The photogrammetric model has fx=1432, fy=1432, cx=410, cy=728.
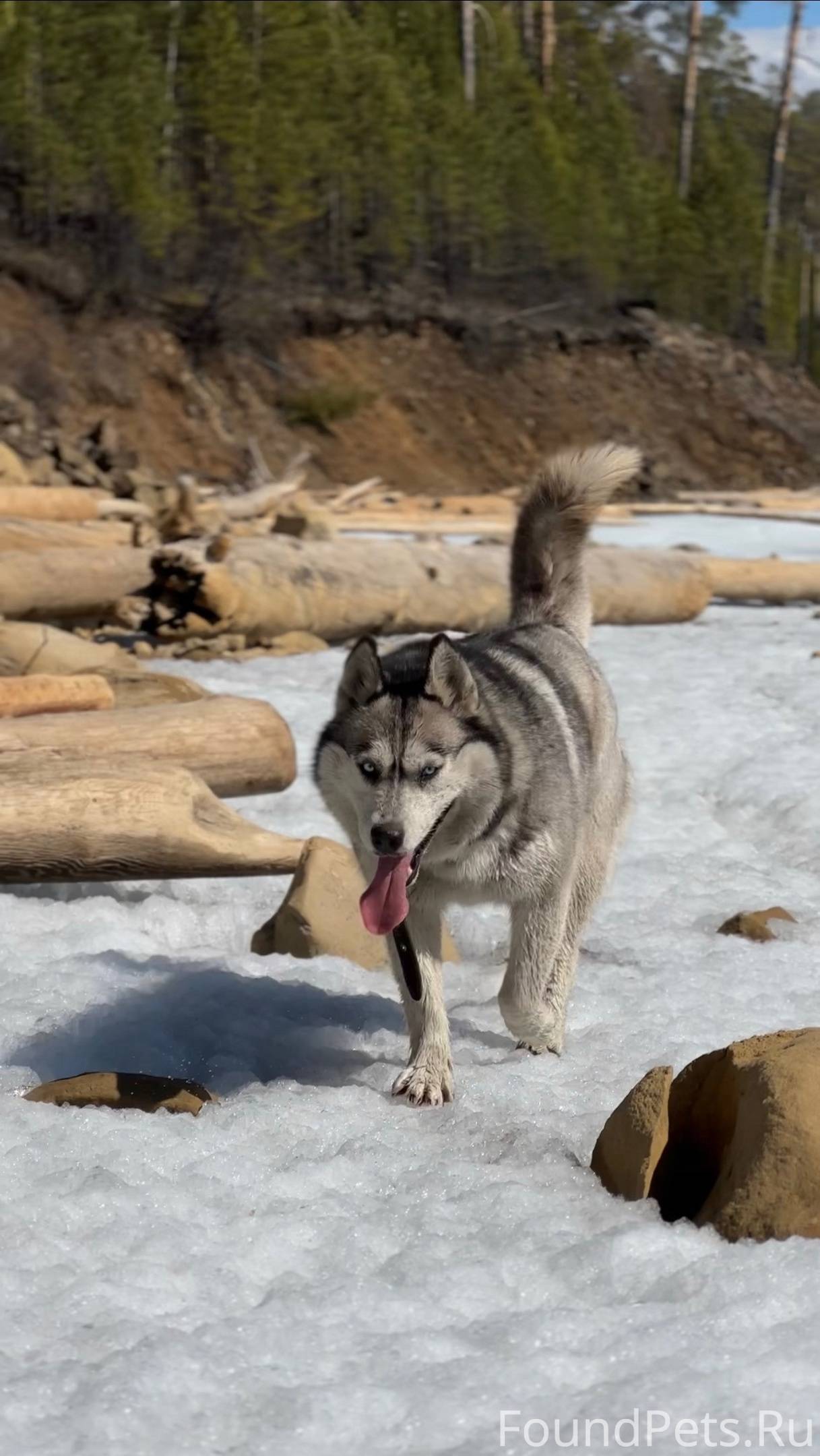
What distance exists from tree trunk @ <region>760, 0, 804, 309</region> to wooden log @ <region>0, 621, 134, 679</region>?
42781 millimetres

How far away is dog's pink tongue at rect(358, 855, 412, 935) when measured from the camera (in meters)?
3.56

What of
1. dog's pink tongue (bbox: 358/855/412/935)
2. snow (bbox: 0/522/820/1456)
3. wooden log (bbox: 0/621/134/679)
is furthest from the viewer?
wooden log (bbox: 0/621/134/679)

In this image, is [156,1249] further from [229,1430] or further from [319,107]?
[319,107]

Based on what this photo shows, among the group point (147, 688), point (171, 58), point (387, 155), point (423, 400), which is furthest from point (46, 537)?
point (387, 155)

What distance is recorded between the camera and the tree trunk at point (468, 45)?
41406 millimetres

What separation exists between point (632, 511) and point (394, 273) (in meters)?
18.1

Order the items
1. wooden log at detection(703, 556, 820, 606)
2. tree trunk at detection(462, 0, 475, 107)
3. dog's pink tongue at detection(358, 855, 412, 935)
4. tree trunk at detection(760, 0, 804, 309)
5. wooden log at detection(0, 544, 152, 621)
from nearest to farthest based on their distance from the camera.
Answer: dog's pink tongue at detection(358, 855, 412, 935), wooden log at detection(0, 544, 152, 621), wooden log at detection(703, 556, 820, 606), tree trunk at detection(462, 0, 475, 107), tree trunk at detection(760, 0, 804, 309)

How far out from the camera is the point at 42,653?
22.9 feet

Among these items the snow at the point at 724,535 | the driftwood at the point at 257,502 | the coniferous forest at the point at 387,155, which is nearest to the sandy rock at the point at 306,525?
the driftwood at the point at 257,502

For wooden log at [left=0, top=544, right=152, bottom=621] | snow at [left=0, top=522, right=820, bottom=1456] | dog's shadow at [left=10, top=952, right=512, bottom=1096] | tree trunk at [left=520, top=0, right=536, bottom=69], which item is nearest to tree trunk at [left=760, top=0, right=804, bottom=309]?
tree trunk at [left=520, top=0, right=536, bottom=69]

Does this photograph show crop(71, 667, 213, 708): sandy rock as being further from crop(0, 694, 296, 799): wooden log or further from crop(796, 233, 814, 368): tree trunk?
crop(796, 233, 814, 368): tree trunk

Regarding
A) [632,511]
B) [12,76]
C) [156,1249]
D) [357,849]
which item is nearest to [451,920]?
[357,849]

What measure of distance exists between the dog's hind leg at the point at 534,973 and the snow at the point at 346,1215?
94 mm

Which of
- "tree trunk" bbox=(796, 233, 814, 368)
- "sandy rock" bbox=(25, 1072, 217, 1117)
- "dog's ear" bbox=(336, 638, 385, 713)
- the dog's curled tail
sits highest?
"tree trunk" bbox=(796, 233, 814, 368)
